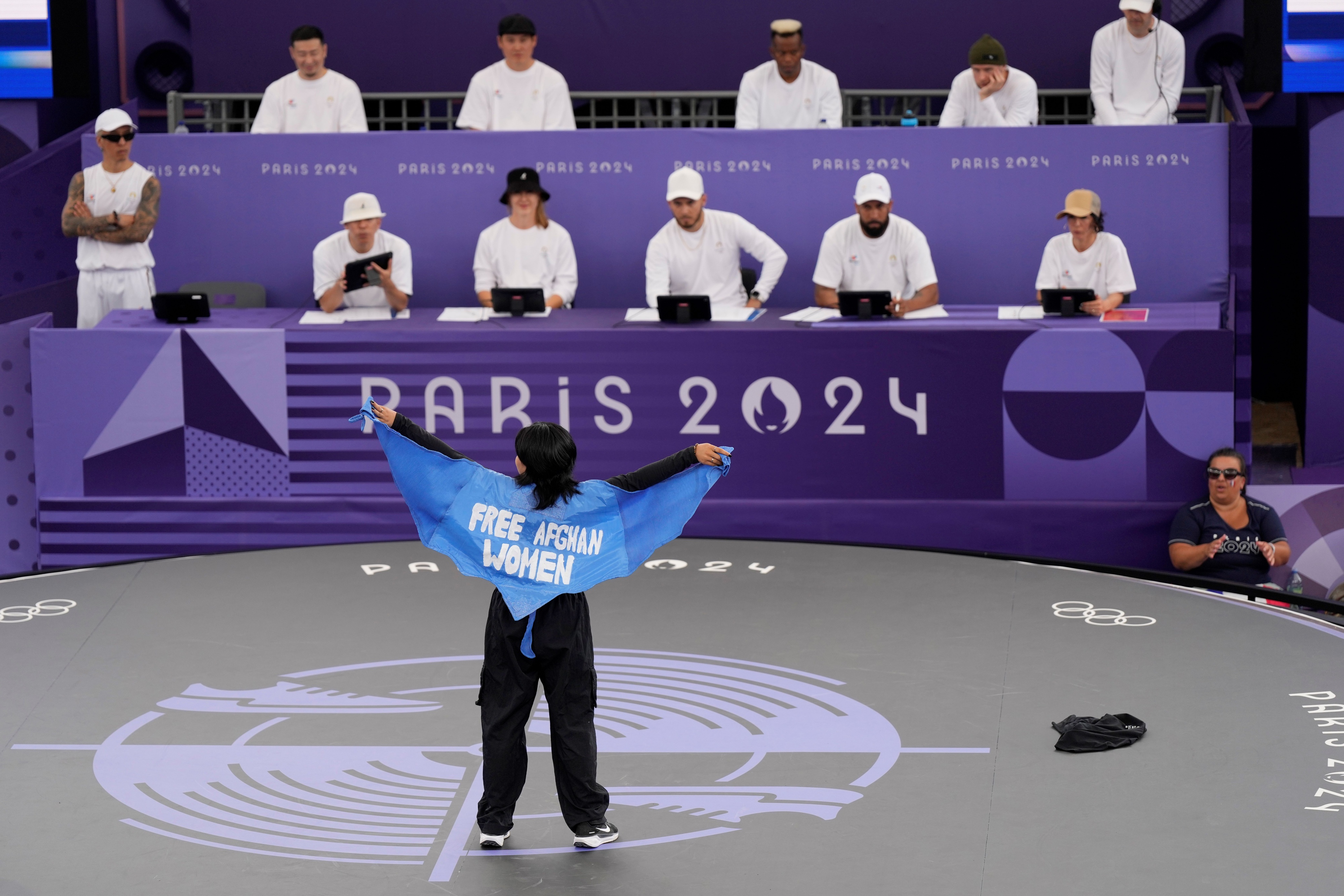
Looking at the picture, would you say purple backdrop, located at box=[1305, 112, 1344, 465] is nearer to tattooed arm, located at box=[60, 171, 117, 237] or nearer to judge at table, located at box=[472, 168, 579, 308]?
judge at table, located at box=[472, 168, 579, 308]

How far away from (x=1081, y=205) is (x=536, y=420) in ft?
10.9

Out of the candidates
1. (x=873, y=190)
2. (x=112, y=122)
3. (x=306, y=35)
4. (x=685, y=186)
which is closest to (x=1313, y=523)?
(x=873, y=190)

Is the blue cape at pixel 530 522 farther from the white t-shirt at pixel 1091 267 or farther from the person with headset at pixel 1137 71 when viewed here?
the person with headset at pixel 1137 71

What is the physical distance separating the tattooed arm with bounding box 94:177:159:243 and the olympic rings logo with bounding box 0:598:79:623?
3.35 meters

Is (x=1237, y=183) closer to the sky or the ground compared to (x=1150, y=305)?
closer to the sky

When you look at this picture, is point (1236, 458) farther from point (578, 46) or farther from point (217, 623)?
point (578, 46)

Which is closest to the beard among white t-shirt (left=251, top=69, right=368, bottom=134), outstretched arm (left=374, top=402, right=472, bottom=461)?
white t-shirt (left=251, top=69, right=368, bottom=134)

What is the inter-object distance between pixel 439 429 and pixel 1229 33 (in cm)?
743

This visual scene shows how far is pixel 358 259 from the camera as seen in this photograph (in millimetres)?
9352

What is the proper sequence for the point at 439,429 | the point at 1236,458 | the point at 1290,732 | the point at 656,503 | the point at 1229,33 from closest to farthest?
the point at 656,503
the point at 1290,732
the point at 1236,458
the point at 439,429
the point at 1229,33

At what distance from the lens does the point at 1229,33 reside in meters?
12.5

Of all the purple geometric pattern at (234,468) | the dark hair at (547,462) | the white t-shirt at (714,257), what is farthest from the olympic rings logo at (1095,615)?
the purple geometric pattern at (234,468)

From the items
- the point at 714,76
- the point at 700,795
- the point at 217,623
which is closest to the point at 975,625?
the point at 700,795

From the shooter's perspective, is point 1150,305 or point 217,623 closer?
point 217,623
